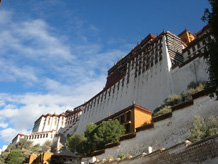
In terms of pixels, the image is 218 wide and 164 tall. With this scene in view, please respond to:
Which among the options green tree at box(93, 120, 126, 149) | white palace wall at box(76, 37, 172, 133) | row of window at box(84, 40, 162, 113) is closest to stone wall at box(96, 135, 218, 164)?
green tree at box(93, 120, 126, 149)

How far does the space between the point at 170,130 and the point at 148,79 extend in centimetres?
2704

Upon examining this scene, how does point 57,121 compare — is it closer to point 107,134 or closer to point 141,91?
point 141,91

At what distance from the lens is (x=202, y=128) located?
15.9 meters

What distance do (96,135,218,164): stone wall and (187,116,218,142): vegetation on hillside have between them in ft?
8.20

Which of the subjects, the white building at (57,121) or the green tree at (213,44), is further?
the white building at (57,121)

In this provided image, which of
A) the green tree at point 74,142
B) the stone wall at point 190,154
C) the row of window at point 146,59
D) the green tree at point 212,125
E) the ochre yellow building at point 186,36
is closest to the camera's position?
the stone wall at point 190,154

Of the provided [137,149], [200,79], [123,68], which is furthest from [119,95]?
[137,149]

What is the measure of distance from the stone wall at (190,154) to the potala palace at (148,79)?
13051mm

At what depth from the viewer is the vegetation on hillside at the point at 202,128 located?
15048mm

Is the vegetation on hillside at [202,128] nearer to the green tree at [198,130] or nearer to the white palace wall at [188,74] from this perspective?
the green tree at [198,130]

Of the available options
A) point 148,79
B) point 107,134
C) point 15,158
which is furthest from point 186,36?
point 15,158

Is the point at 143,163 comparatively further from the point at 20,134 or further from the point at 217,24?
the point at 20,134

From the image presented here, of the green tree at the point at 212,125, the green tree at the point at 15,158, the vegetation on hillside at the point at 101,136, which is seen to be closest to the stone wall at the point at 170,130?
the green tree at the point at 212,125

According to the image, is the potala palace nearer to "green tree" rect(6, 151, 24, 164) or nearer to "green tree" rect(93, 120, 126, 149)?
"green tree" rect(93, 120, 126, 149)
